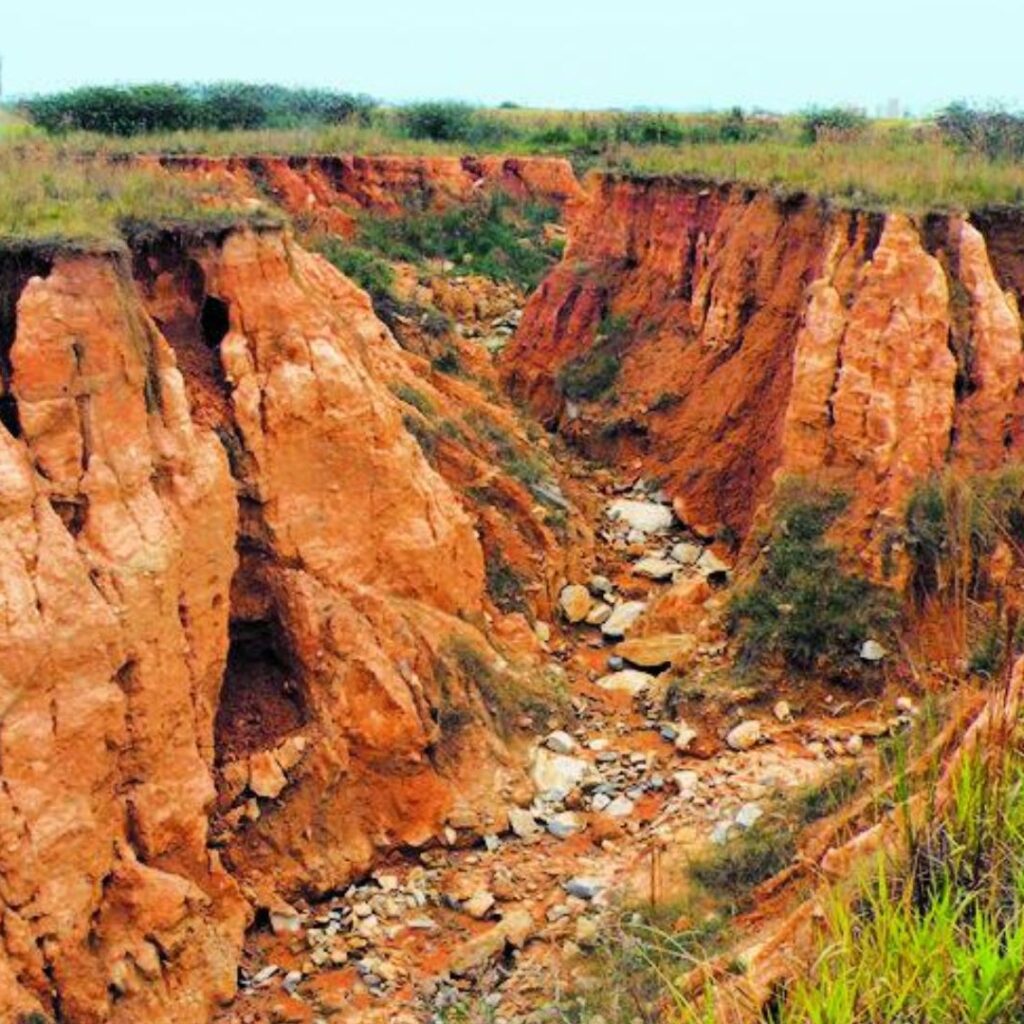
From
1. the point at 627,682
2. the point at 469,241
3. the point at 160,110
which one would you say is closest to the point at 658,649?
the point at 627,682

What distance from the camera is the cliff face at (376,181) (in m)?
26.3

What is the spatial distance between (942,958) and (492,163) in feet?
107

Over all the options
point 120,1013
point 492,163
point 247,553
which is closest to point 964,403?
point 247,553

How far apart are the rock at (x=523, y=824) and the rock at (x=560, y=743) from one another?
94cm

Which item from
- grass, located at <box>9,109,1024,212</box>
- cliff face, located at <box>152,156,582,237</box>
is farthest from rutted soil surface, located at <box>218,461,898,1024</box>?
cliff face, located at <box>152,156,582,237</box>

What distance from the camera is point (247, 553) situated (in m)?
9.77

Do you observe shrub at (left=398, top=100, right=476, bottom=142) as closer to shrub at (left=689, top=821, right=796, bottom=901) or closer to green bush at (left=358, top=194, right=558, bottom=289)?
green bush at (left=358, top=194, right=558, bottom=289)

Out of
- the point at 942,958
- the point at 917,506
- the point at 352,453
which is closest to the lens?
the point at 942,958

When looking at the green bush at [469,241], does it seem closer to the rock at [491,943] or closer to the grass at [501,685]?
the grass at [501,685]

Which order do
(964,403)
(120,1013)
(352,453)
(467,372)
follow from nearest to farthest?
(120,1013), (352,453), (964,403), (467,372)

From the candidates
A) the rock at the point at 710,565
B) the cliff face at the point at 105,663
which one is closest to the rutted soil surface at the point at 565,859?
the cliff face at the point at 105,663

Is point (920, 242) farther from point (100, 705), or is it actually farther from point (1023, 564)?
point (100, 705)

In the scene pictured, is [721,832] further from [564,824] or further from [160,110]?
[160,110]

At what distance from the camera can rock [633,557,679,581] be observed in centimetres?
1431
